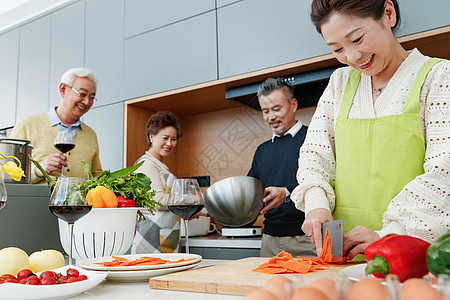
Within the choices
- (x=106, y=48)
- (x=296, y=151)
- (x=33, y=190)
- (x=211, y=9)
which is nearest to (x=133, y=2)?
(x=106, y=48)

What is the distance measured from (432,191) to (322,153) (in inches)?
11.7

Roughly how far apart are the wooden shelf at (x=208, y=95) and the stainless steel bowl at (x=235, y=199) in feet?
2.89

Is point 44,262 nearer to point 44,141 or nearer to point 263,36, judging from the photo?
point 44,141

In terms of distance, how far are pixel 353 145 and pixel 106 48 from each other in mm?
2197

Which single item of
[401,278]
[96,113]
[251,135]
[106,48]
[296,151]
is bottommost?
[401,278]

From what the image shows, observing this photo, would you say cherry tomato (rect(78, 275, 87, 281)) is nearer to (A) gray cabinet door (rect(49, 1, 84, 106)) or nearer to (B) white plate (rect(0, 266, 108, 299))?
(B) white plate (rect(0, 266, 108, 299))

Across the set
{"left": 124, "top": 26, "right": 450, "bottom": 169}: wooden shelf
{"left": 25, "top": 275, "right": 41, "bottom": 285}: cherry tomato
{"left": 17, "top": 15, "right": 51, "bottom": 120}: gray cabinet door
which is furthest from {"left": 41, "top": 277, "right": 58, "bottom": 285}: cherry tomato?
{"left": 17, "top": 15, "right": 51, "bottom": 120}: gray cabinet door

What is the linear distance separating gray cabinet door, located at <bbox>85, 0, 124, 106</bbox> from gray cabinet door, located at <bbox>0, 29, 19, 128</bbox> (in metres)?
0.87

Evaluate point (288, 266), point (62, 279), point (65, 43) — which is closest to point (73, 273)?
point (62, 279)

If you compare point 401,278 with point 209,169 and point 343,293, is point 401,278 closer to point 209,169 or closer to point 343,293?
point 343,293

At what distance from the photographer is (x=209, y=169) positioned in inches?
105

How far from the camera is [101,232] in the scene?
0.85m

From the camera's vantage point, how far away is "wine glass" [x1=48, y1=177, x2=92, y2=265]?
2.35 feet

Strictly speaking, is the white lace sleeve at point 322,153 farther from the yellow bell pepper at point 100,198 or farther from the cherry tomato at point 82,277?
the cherry tomato at point 82,277
